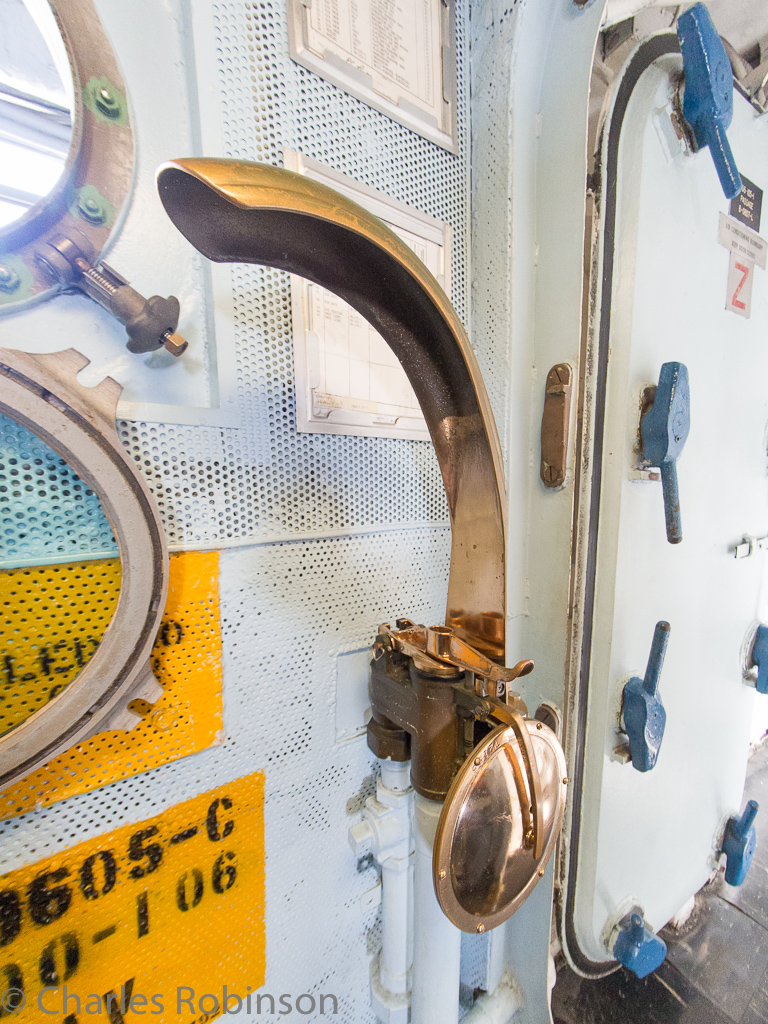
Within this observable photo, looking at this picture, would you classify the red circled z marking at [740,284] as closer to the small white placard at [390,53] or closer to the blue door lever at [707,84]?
the blue door lever at [707,84]

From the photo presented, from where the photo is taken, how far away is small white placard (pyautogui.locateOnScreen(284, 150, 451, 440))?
0.55 metres

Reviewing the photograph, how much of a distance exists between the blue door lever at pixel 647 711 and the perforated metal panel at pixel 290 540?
0.38 metres

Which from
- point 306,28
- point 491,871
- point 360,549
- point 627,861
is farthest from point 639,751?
point 306,28

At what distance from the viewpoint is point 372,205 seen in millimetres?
599

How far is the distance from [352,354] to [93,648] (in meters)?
0.49

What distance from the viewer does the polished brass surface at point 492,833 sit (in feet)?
1.39

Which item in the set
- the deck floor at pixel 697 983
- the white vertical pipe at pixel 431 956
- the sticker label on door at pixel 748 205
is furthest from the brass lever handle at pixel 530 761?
the sticker label on door at pixel 748 205

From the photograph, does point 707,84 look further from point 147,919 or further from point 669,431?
point 147,919

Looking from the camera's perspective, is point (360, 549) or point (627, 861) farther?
point (627, 861)

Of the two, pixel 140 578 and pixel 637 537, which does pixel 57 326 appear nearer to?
pixel 140 578

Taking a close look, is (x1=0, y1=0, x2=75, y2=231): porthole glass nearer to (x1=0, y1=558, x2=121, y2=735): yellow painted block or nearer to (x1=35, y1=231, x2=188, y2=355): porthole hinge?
(x1=35, y1=231, x2=188, y2=355): porthole hinge

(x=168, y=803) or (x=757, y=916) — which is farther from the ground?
(x=168, y=803)

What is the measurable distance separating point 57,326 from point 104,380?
0.07 m

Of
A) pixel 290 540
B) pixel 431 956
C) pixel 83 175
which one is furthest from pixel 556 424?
pixel 431 956
